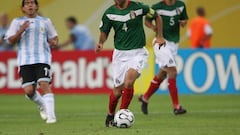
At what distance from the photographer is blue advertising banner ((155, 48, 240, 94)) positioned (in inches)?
955

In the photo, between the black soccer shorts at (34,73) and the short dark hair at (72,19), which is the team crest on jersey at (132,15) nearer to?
the black soccer shorts at (34,73)

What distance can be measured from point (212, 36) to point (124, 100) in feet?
53.8

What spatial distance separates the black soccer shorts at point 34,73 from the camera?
15.4 m

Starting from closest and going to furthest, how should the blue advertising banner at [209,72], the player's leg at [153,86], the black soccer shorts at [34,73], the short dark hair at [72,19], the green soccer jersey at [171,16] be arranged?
the black soccer shorts at [34,73]
the green soccer jersey at [171,16]
the player's leg at [153,86]
the blue advertising banner at [209,72]
the short dark hair at [72,19]

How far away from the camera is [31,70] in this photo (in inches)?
608

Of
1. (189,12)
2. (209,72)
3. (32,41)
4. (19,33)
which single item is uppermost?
(19,33)

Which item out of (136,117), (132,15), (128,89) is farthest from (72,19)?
(128,89)

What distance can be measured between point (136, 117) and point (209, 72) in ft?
26.8

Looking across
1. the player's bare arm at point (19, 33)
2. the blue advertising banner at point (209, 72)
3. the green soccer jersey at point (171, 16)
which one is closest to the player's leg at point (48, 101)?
the player's bare arm at point (19, 33)

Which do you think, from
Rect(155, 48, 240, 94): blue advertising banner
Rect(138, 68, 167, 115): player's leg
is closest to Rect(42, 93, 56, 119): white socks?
Rect(138, 68, 167, 115): player's leg

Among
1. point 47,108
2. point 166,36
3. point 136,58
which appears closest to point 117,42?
point 136,58

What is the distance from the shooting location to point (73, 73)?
82.0ft

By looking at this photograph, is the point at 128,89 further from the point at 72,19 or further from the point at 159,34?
the point at 72,19

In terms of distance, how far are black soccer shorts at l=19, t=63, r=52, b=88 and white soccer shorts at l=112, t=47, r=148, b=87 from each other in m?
1.60
